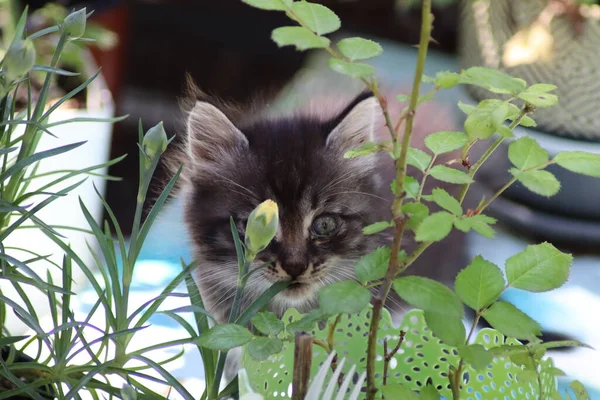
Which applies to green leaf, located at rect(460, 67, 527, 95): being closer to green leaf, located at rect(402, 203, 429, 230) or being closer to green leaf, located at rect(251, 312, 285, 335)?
green leaf, located at rect(402, 203, 429, 230)

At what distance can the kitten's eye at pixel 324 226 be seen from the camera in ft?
2.00

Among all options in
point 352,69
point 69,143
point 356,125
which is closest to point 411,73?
point 356,125

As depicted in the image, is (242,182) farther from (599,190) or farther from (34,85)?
(599,190)

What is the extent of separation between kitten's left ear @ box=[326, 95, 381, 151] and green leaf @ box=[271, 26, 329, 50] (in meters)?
0.24

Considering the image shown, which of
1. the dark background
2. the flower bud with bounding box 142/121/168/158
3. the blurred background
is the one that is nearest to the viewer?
the flower bud with bounding box 142/121/168/158

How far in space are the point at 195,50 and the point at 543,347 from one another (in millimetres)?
864

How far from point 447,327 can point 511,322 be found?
1.3 inches

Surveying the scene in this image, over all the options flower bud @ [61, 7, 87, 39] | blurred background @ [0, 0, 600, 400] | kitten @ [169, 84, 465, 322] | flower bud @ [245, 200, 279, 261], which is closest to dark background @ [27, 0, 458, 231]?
blurred background @ [0, 0, 600, 400]

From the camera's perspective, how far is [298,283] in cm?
60

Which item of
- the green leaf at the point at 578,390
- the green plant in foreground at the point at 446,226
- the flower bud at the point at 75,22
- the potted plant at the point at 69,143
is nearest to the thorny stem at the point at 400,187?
the green plant in foreground at the point at 446,226

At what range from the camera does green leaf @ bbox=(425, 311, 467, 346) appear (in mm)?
378

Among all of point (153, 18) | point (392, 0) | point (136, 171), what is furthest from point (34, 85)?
point (392, 0)

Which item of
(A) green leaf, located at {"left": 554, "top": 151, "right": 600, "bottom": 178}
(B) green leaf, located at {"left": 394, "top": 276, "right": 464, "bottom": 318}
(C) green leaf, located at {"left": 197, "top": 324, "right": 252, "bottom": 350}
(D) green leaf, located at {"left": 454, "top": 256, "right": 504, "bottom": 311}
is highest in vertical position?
(A) green leaf, located at {"left": 554, "top": 151, "right": 600, "bottom": 178}

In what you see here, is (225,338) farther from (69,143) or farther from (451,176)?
(69,143)
